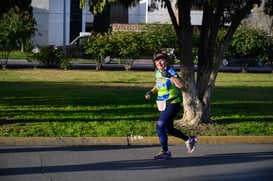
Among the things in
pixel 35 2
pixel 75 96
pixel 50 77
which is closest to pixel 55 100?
pixel 75 96

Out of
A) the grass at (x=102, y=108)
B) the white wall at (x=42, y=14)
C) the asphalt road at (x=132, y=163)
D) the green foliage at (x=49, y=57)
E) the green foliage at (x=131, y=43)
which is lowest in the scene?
the asphalt road at (x=132, y=163)

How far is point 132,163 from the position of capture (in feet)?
28.2

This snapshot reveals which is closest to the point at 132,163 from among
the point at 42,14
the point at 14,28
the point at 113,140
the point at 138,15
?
the point at 113,140

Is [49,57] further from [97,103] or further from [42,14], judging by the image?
[42,14]

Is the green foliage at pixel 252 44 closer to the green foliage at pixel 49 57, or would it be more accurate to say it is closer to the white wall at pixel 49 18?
the green foliage at pixel 49 57

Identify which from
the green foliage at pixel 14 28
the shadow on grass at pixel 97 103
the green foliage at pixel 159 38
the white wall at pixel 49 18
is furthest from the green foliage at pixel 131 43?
the white wall at pixel 49 18

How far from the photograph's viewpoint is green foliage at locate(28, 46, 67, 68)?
2770 centimetres

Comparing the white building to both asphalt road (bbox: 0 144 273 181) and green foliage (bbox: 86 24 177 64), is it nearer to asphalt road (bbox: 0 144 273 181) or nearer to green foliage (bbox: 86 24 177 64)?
green foliage (bbox: 86 24 177 64)

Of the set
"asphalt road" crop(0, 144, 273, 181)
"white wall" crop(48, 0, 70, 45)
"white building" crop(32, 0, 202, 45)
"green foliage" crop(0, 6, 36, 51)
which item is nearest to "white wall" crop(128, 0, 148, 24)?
"white building" crop(32, 0, 202, 45)

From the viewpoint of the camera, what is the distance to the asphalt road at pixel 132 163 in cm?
775

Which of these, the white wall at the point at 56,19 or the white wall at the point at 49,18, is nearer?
the white wall at the point at 49,18

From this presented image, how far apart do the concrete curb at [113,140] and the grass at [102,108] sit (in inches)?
13.4

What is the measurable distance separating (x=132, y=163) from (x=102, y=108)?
5268mm

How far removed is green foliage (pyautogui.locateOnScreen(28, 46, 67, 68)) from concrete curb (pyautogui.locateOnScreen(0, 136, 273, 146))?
694 inches
